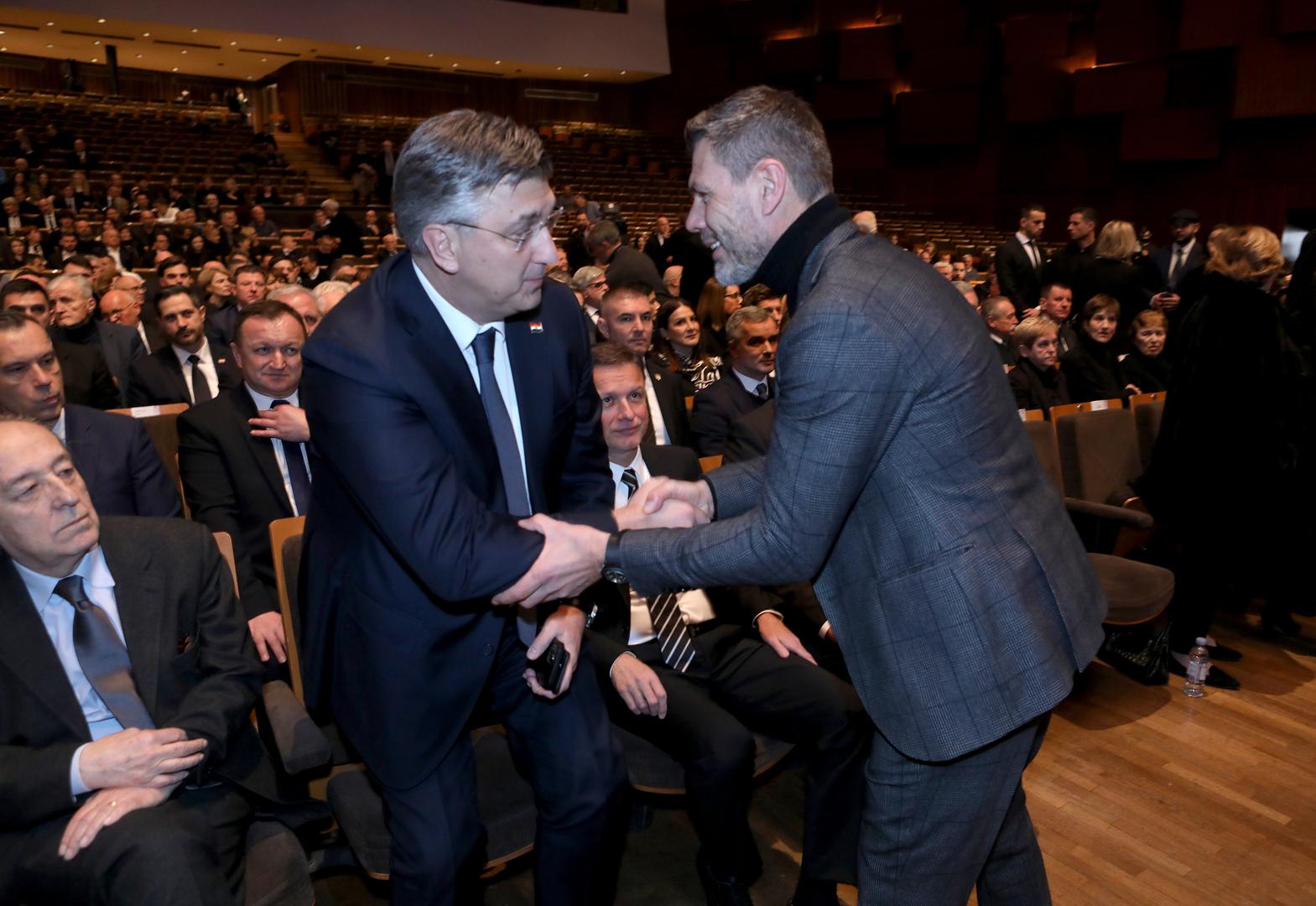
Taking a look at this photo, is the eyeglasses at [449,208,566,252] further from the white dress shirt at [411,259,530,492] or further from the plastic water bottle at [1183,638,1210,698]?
the plastic water bottle at [1183,638,1210,698]

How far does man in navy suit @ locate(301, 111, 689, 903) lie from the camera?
1.53 metres

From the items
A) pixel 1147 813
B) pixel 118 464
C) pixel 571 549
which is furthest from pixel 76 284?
pixel 1147 813

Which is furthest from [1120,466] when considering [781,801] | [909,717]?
[909,717]

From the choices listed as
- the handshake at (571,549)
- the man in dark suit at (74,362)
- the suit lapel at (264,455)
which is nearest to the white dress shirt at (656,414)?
the suit lapel at (264,455)

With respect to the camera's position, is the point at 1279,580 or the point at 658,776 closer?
the point at 658,776

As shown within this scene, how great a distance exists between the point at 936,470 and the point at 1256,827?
1974mm

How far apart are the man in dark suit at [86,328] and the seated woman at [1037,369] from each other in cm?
433

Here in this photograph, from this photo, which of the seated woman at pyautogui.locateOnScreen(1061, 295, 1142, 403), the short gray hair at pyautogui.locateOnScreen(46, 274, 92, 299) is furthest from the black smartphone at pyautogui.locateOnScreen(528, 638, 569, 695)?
the short gray hair at pyautogui.locateOnScreen(46, 274, 92, 299)

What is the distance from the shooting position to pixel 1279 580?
3.83 meters

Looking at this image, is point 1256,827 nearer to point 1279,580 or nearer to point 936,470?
point 1279,580

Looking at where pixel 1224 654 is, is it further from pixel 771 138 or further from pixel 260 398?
pixel 260 398

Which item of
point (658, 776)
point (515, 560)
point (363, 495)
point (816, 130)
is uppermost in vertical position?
point (816, 130)

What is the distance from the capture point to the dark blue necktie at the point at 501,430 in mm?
1683

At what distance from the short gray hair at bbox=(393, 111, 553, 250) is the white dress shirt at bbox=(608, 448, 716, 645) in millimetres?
892
